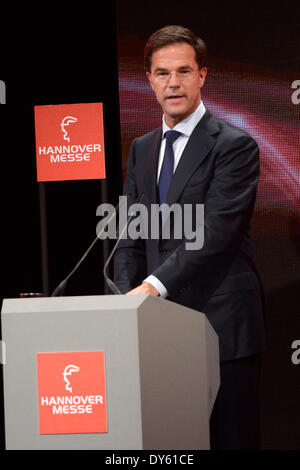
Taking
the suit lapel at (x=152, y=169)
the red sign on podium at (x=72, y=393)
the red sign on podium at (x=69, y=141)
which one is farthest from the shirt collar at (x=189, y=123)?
the red sign on podium at (x=72, y=393)

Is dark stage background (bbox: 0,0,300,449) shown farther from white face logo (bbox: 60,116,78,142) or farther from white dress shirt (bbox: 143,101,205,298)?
white dress shirt (bbox: 143,101,205,298)

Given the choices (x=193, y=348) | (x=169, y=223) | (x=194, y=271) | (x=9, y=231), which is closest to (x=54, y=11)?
(x=9, y=231)

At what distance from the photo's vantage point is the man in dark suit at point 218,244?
280cm

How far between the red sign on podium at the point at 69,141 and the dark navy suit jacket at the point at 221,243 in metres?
0.78

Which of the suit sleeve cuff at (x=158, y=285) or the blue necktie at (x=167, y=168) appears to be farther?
the blue necktie at (x=167, y=168)

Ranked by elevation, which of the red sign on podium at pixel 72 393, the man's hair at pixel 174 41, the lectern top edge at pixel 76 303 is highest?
the man's hair at pixel 174 41

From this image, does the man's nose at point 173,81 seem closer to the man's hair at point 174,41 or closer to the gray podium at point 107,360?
the man's hair at point 174,41

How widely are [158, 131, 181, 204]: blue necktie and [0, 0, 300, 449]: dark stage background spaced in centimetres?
70

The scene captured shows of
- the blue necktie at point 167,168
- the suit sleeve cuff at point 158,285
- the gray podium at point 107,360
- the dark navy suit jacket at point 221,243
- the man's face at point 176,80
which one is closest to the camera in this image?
the gray podium at point 107,360

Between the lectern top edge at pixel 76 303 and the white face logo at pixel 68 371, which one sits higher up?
the lectern top edge at pixel 76 303

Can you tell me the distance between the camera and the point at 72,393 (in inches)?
62.2

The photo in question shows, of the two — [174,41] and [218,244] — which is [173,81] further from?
[218,244]

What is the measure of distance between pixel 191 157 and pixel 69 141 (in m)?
1.03

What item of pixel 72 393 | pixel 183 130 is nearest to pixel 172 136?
pixel 183 130
